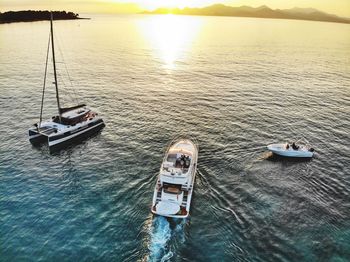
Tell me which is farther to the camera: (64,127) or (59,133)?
(64,127)

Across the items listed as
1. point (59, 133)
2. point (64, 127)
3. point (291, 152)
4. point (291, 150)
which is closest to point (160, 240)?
point (291, 152)

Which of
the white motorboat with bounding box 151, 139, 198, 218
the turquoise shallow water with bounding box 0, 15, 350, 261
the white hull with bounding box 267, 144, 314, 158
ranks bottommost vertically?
the turquoise shallow water with bounding box 0, 15, 350, 261

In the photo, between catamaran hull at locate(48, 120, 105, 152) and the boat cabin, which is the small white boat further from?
the boat cabin

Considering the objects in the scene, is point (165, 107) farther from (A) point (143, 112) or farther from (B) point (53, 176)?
(B) point (53, 176)

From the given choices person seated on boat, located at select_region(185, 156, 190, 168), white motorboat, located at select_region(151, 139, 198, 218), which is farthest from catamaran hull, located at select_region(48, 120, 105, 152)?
person seated on boat, located at select_region(185, 156, 190, 168)

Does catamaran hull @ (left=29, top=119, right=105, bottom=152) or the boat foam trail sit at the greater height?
catamaran hull @ (left=29, top=119, right=105, bottom=152)

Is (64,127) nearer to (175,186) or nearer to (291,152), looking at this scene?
(175,186)
